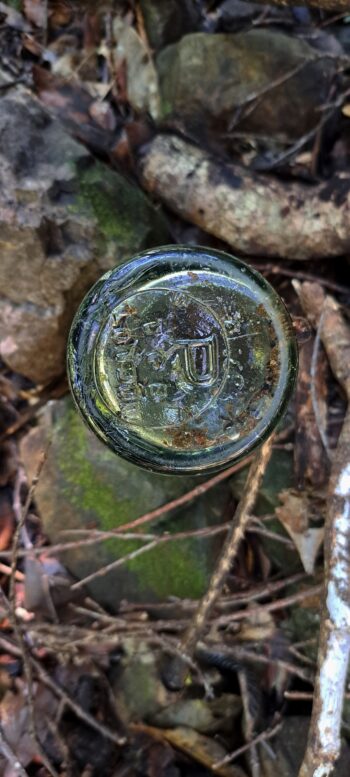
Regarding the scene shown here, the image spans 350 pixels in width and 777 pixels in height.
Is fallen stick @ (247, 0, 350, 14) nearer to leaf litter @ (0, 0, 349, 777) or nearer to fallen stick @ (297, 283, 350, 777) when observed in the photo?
leaf litter @ (0, 0, 349, 777)

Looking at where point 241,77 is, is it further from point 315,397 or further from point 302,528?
point 302,528

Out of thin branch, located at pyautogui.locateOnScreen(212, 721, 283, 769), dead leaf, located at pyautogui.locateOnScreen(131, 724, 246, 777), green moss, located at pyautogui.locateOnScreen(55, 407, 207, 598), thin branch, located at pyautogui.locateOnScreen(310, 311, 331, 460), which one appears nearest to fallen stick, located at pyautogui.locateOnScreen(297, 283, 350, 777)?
thin branch, located at pyautogui.locateOnScreen(310, 311, 331, 460)

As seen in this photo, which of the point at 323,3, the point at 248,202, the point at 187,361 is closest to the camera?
the point at 187,361

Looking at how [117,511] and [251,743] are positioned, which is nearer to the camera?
[251,743]

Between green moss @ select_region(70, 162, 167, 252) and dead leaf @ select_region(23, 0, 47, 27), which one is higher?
dead leaf @ select_region(23, 0, 47, 27)

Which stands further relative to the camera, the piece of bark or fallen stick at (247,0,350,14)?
the piece of bark

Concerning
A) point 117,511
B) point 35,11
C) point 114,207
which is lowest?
point 117,511

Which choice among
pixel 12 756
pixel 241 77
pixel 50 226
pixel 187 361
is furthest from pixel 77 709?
pixel 241 77

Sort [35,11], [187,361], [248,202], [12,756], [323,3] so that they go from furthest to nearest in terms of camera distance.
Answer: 1. [35,11]
2. [248,202]
3. [323,3]
4. [12,756]
5. [187,361]
